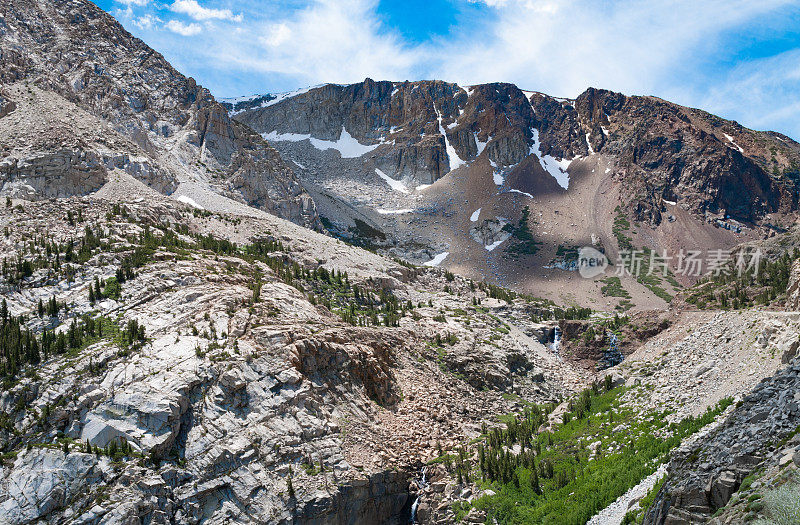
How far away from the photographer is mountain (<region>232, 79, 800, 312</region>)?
130 m

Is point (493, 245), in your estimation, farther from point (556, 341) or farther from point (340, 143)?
point (556, 341)

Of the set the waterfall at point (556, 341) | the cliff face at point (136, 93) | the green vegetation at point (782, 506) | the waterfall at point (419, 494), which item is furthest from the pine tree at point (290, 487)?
the cliff face at point (136, 93)

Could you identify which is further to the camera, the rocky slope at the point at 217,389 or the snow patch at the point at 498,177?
the snow patch at the point at 498,177

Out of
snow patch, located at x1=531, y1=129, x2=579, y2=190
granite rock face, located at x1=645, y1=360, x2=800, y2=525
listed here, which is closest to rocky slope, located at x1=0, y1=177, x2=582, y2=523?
granite rock face, located at x1=645, y1=360, x2=800, y2=525

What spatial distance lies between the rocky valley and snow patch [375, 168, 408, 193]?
69164 millimetres

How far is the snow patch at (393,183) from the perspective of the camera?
159m

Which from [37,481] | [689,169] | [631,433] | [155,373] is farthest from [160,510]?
[689,169]

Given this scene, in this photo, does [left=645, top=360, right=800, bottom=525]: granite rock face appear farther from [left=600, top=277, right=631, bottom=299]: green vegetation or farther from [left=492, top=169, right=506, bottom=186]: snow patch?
[left=492, top=169, right=506, bottom=186]: snow patch

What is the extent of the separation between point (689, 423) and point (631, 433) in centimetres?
358

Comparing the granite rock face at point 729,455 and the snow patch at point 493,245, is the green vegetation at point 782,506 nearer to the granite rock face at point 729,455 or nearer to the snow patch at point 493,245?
the granite rock face at point 729,455

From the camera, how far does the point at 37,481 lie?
21672 mm

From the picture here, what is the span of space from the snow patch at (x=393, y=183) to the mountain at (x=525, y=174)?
320mm

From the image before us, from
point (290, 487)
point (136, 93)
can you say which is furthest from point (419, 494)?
point (136, 93)

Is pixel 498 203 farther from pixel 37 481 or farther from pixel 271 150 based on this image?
pixel 37 481
